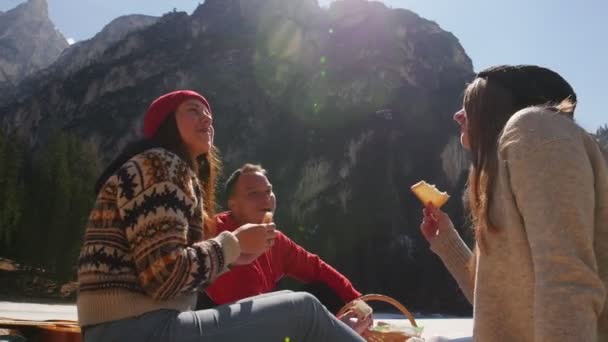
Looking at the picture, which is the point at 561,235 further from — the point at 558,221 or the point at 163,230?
the point at 163,230

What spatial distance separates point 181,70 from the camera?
3916 cm

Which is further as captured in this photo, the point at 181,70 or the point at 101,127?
the point at 181,70

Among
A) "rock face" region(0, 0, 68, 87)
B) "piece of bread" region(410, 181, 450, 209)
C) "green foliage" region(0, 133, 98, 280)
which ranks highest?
"rock face" region(0, 0, 68, 87)

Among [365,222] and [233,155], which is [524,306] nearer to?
[365,222]

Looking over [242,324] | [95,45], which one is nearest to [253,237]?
[242,324]

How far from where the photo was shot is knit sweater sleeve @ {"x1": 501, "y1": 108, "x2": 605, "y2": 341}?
2.92ft

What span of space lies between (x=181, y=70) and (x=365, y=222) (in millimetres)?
20755

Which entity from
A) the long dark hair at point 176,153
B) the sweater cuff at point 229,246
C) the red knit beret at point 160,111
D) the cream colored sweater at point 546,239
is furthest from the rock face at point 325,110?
the cream colored sweater at point 546,239

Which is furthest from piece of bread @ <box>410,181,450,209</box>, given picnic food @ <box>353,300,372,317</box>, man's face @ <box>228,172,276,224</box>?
man's face @ <box>228,172,276,224</box>

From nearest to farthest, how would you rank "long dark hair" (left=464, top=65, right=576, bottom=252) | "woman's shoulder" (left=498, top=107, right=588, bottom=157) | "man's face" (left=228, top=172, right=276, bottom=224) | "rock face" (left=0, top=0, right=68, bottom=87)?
"woman's shoulder" (left=498, top=107, right=588, bottom=157), "long dark hair" (left=464, top=65, right=576, bottom=252), "man's face" (left=228, top=172, right=276, bottom=224), "rock face" (left=0, top=0, right=68, bottom=87)

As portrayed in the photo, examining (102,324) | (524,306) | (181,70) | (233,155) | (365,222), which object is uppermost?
(181,70)

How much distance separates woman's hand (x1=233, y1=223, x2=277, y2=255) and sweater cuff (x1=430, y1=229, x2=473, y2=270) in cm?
78

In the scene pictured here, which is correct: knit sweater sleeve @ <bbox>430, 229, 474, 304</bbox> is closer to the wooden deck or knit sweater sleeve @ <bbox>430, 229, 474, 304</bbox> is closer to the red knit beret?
the red knit beret

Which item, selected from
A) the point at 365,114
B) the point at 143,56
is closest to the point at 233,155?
the point at 365,114
